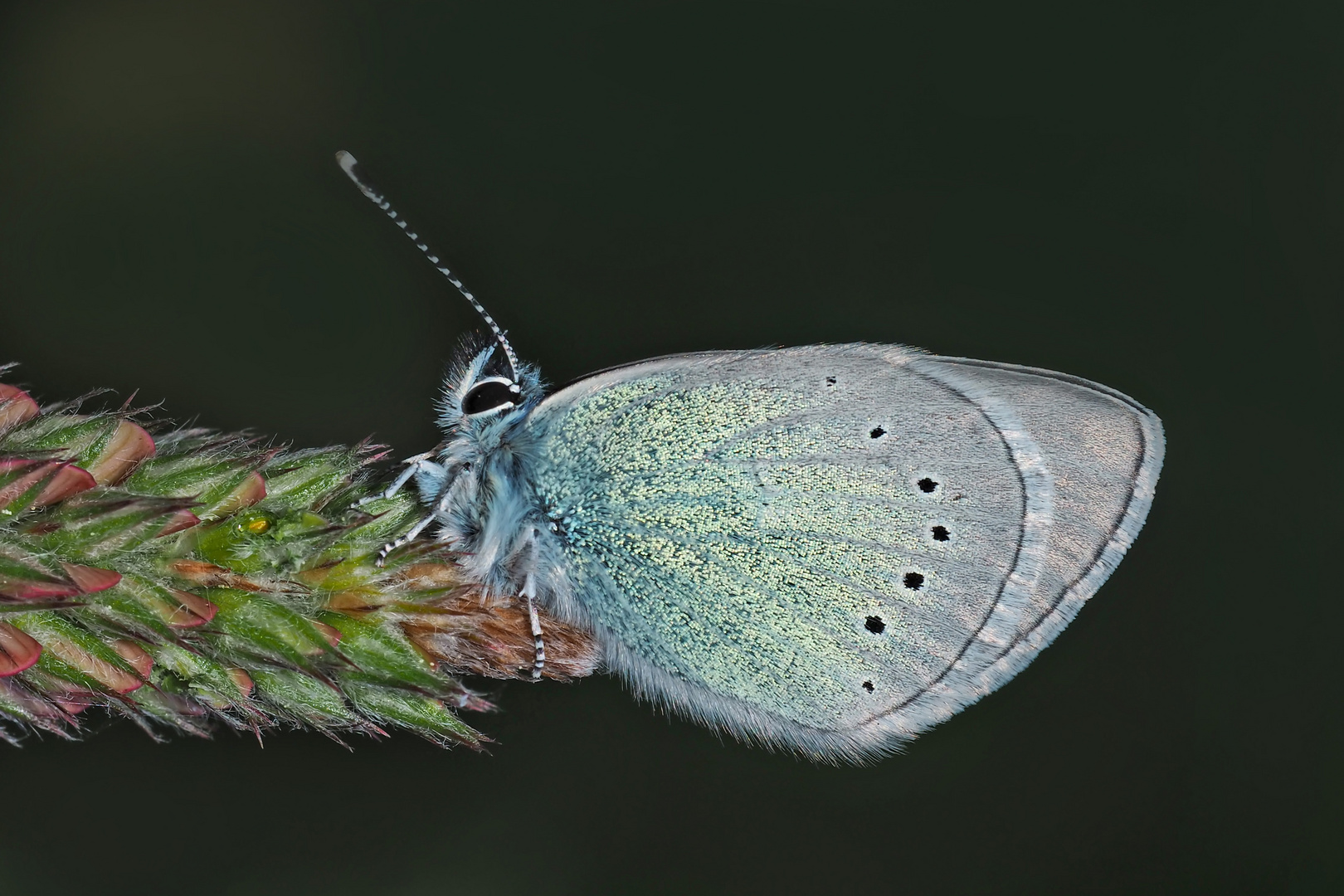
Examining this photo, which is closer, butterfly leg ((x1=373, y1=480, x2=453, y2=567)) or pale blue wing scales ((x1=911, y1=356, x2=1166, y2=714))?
butterfly leg ((x1=373, y1=480, x2=453, y2=567))

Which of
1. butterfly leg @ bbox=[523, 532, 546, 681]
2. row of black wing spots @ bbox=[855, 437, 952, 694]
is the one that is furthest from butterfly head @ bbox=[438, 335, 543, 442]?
row of black wing spots @ bbox=[855, 437, 952, 694]

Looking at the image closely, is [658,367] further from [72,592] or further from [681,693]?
[72,592]

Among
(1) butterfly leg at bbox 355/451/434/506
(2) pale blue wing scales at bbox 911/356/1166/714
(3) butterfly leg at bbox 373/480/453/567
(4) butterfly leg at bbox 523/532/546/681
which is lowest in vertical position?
(2) pale blue wing scales at bbox 911/356/1166/714

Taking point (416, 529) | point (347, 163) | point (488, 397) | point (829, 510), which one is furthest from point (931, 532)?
point (347, 163)

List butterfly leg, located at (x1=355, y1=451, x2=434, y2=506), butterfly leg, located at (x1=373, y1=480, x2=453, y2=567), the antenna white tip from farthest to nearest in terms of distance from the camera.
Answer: the antenna white tip < butterfly leg, located at (x1=355, y1=451, x2=434, y2=506) < butterfly leg, located at (x1=373, y1=480, x2=453, y2=567)

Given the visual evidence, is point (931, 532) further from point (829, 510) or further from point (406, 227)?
point (406, 227)

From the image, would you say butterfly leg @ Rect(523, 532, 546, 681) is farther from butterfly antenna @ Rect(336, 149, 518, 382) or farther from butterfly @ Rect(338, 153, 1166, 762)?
butterfly antenna @ Rect(336, 149, 518, 382)

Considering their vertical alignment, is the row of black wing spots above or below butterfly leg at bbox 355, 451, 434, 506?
below

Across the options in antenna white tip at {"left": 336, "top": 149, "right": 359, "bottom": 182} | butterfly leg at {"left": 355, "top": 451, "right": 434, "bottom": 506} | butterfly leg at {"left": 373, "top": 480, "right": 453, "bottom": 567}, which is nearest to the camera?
butterfly leg at {"left": 373, "top": 480, "right": 453, "bottom": 567}

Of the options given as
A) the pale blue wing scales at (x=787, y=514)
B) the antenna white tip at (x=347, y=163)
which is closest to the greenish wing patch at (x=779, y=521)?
the pale blue wing scales at (x=787, y=514)
